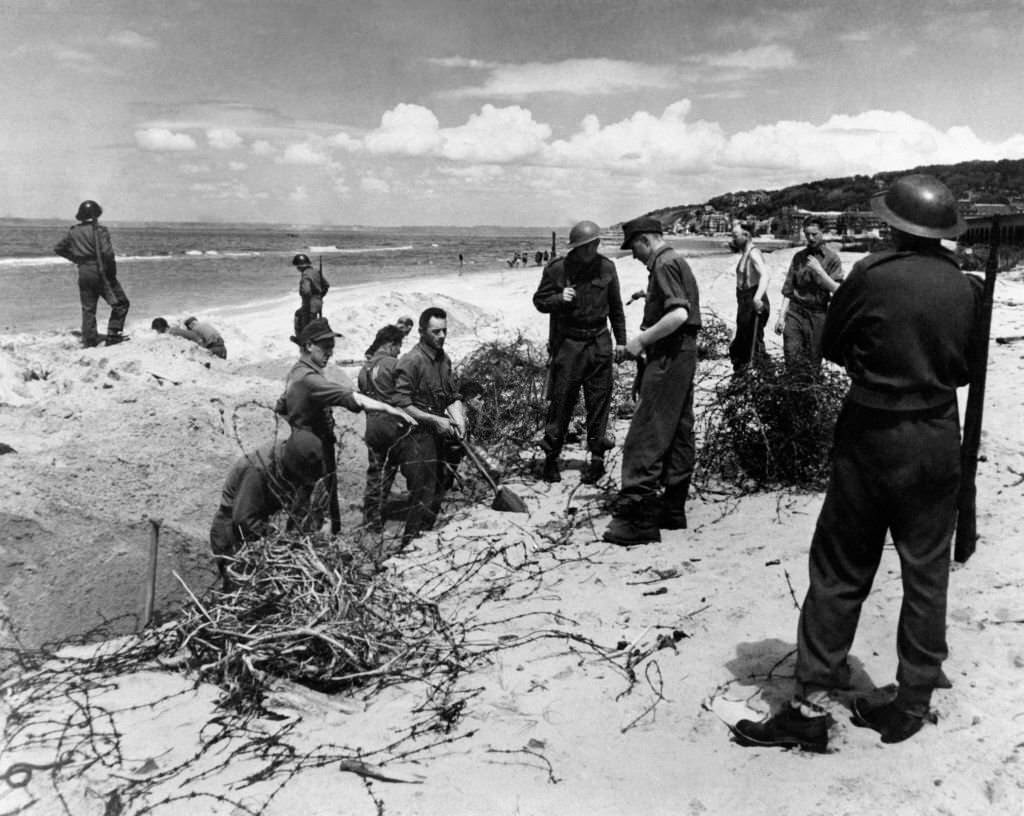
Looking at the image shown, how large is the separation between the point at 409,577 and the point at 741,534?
1.89 metres

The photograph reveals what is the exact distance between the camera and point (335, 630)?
131 inches

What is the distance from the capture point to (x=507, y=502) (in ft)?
17.9

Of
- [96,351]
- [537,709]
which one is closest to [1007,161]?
[96,351]

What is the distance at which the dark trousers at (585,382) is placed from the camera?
5.62m

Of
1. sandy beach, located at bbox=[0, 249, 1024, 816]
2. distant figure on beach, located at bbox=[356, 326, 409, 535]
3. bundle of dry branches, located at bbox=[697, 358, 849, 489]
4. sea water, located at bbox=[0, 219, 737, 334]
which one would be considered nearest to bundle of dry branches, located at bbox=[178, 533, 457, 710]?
sandy beach, located at bbox=[0, 249, 1024, 816]

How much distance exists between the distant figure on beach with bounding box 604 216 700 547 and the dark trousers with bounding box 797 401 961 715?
182cm

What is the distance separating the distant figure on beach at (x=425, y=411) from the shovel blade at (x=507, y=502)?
43 cm

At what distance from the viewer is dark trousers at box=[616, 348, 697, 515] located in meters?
4.39

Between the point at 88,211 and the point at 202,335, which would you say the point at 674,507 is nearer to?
the point at 202,335

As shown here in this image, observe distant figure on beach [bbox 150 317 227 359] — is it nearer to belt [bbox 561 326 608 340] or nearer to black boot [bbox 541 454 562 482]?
black boot [bbox 541 454 562 482]

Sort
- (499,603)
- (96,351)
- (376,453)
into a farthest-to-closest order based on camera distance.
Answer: (96,351)
(376,453)
(499,603)

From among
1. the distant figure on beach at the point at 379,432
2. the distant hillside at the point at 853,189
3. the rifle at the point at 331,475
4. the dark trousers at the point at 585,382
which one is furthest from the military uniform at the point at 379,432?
the distant hillside at the point at 853,189

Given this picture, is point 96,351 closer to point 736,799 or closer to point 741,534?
point 741,534

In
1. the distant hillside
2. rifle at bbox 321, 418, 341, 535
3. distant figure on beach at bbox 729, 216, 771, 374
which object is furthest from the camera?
the distant hillside
